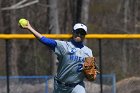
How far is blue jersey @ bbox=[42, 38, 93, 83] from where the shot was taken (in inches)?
328

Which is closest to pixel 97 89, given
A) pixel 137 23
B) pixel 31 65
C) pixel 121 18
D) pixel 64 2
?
pixel 31 65

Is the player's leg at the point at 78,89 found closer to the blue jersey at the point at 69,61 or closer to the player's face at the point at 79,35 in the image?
the blue jersey at the point at 69,61

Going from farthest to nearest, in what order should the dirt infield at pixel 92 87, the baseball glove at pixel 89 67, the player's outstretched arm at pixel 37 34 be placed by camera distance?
1. the dirt infield at pixel 92 87
2. the baseball glove at pixel 89 67
3. the player's outstretched arm at pixel 37 34

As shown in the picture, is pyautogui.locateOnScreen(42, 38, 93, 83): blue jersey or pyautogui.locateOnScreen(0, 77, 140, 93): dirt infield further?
pyautogui.locateOnScreen(0, 77, 140, 93): dirt infield

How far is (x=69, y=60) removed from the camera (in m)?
8.35

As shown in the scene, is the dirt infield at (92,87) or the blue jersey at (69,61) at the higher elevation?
the blue jersey at (69,61)

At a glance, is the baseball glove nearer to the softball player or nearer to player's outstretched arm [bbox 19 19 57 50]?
the softball player

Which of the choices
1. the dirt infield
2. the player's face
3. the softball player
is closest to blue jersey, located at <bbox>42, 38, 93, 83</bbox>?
the softball player

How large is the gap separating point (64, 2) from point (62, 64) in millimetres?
24994

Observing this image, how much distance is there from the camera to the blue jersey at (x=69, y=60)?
8.34 meters

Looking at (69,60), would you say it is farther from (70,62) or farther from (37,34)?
(37,34)

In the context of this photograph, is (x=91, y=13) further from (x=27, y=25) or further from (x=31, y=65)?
(x=27, y=25)

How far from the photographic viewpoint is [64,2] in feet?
109

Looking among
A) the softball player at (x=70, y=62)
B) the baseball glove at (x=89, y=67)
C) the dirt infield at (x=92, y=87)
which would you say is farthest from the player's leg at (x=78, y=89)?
the dirt infield at (x=92, y=87)
